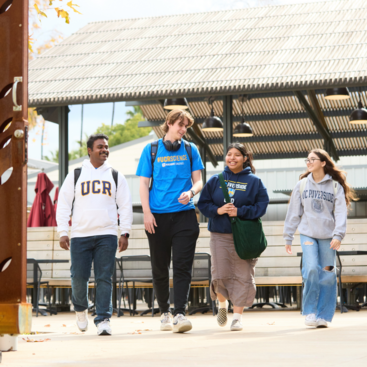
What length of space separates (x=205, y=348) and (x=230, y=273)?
196cm

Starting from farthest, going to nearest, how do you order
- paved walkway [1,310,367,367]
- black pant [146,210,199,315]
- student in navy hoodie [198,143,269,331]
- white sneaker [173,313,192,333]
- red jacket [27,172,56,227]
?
red jacket [27,172,56,227] < student in navy hoodie [198,143,269,331] < black pant [146,210,199,315] < white sneaker [173,313,192,333] < paved walkway [1,310,367,367]

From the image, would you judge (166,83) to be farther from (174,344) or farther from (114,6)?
(114,6)

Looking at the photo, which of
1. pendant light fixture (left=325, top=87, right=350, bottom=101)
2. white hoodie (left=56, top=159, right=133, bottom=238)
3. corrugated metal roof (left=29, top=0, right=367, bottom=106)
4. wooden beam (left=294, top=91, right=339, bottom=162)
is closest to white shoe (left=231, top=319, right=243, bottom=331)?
white hoodie (left=56, top=159, right=133, bottom=238)

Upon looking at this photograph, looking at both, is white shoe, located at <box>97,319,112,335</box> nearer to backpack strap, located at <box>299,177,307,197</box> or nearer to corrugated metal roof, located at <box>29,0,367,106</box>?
backpack strap, located at <box>299,177,307,197</box>

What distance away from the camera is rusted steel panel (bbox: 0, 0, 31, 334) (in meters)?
4.34

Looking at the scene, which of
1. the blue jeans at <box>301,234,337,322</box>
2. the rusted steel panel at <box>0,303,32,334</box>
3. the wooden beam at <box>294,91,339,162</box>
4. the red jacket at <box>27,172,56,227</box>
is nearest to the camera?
the rusted steel panel at <box>0,303,32,334</box>

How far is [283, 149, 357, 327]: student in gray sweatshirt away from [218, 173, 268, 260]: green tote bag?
22.9 inches

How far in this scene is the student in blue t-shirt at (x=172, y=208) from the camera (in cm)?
690

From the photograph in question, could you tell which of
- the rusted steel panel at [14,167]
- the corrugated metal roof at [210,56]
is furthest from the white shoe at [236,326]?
the corrugated metal roof at [210,56]

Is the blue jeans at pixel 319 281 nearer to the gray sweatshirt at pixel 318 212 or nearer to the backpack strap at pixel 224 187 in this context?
the gray sweatshirt at pixel 318 212

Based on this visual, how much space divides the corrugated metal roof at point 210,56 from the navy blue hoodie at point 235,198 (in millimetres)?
6646

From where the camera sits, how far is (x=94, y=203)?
702 centimetres

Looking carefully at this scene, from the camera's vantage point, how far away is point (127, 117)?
77.9m

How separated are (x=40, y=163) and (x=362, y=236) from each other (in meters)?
40.9
